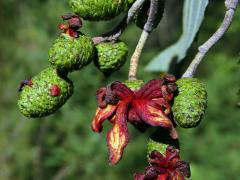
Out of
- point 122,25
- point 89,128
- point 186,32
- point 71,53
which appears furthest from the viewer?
point 89,128

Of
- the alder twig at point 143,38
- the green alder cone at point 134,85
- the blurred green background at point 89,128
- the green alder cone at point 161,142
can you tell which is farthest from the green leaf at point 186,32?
the blurred green background at point 89,128

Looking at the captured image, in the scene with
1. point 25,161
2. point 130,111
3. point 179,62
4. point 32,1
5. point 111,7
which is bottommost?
point 25,161

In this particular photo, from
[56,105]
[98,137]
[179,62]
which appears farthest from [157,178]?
[98,137]

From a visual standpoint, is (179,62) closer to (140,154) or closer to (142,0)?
(142,0)

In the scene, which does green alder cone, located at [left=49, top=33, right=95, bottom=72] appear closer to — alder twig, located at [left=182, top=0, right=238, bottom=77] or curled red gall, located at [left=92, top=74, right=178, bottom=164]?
curled red gall, located at [left=92, top=74, right=178, bottom=164]

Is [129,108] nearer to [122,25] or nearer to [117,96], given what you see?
[117,96]

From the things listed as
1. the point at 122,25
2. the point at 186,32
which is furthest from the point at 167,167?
the point at 186,32

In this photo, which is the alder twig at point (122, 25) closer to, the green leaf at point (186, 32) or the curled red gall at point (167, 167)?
the green leaf at point (186, 32)
